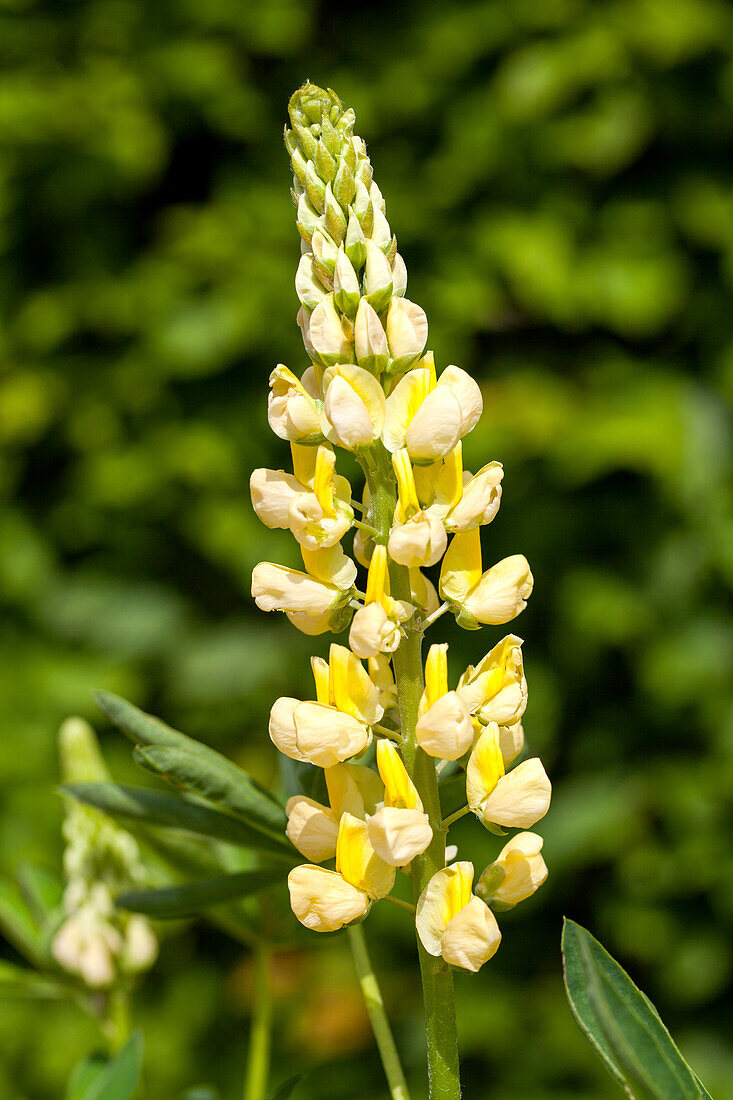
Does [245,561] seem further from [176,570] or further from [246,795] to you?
[246,795]

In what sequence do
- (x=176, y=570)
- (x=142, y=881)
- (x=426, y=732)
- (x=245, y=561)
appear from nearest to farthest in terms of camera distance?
(x=426, y=732) → (x=142, y=881) → (x=245, y=561) → (x=176, y=570)

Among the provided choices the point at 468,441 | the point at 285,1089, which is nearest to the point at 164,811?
the point at 285,1089

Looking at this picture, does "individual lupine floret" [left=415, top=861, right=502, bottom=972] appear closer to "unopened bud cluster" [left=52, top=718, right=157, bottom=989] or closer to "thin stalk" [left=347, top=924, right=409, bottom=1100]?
"thin stalk" [left=347, top=924, right=409, bottom=1100]

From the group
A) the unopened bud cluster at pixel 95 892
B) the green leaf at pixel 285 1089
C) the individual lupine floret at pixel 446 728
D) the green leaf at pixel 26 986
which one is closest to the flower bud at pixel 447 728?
the individual lupine floret at pixel 446 728

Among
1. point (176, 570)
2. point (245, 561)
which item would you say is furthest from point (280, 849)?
point (176, 570)

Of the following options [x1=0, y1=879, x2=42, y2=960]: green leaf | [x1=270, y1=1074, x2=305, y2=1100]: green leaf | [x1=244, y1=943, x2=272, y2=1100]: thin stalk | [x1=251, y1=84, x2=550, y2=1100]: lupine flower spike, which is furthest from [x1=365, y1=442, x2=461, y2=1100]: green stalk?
[x1=0, y1=879, x2=42, y2=960]: green leaf

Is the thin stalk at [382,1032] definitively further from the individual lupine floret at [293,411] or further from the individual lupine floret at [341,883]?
the individual lupine floret at [293,411]

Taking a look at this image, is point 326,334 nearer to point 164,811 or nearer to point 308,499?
point 308,499

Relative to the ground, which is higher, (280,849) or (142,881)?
(280,849)
